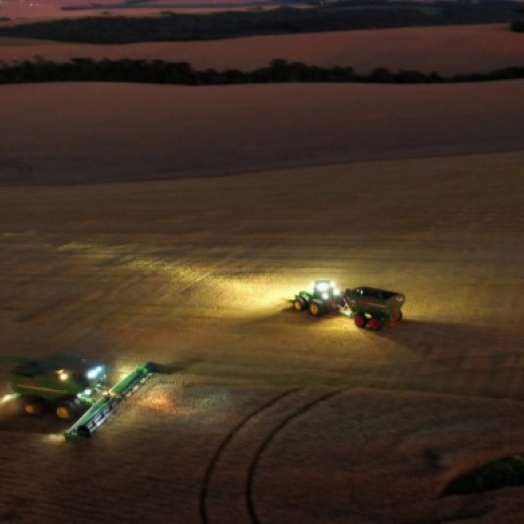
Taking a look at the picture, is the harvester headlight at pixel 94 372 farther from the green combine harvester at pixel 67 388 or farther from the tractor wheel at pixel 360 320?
the tractor wheel at pixel 360 320

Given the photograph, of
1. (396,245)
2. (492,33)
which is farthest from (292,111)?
(492,33)

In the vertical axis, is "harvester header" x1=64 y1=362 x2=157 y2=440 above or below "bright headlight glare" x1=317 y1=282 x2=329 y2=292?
below

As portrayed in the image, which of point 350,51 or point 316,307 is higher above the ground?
point 316,307

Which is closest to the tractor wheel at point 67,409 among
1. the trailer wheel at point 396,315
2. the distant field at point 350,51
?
the trailer wheel at point 396,315

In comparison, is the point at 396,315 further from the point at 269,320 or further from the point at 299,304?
the point at 269,320

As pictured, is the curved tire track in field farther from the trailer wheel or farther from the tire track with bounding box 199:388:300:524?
the trailer wheel

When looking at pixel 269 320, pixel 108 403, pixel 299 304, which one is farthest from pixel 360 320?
pixel 108 403

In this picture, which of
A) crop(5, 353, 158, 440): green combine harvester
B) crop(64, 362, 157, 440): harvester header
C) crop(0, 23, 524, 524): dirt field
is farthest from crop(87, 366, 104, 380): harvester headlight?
crop(0, 23, 524, 524): dirt field
